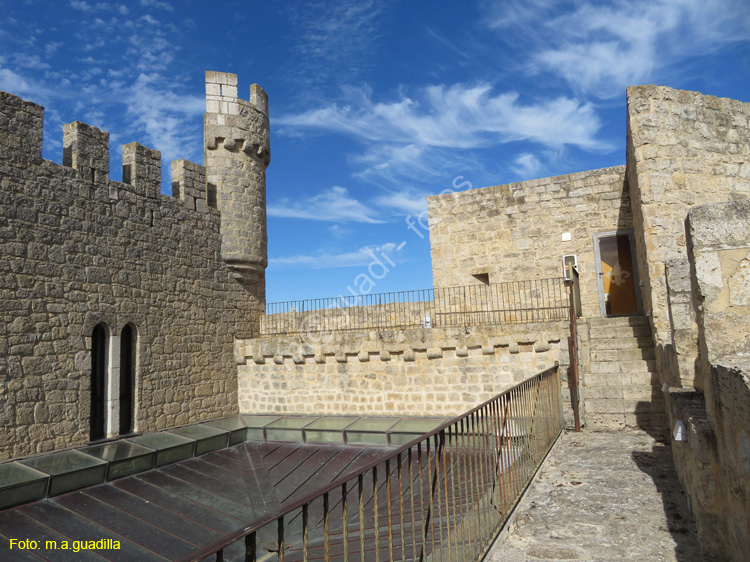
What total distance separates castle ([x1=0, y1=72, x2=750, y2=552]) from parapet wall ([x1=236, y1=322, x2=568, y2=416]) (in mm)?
32

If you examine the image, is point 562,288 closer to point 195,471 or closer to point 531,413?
point 531,413

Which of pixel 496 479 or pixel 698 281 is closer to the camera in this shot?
pixel 698 281

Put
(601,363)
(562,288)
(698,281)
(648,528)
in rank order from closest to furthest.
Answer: (698,281), (648,528), (601,363), (562,288)

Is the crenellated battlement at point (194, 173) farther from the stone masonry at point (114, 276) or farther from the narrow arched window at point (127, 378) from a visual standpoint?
the narrow arched window at point (127, 378)

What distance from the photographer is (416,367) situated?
9.69 metres

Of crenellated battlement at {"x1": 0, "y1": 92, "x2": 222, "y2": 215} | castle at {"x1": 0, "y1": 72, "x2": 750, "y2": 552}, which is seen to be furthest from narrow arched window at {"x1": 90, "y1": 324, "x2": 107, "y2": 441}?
crenellated battlement at {"x1": 0, "y1": 92, "x2": 222, "y2": 215}

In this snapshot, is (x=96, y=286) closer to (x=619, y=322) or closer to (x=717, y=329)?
(x=717, y=329)

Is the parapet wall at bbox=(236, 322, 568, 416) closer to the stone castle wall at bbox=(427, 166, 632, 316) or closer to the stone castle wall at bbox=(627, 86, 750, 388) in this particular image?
the stone castle wall at bbox=(627, 86, 750, 388)

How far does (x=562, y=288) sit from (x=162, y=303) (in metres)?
8.43

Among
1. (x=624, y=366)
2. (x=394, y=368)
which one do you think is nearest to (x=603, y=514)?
(x=624, y=366)

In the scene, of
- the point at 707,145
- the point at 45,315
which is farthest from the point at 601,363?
the point at 45,315

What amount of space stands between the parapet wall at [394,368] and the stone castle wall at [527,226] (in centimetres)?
346

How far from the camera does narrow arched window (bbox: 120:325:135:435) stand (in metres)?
9.10

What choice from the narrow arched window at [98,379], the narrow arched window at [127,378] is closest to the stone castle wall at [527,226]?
the narrow arched window at [127,378]
